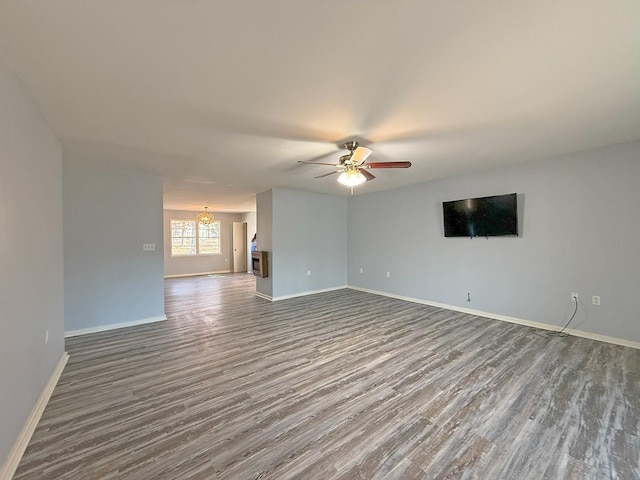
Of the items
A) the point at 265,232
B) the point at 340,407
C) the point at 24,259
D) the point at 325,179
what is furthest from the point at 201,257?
the point at 340,407

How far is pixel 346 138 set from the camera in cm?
287

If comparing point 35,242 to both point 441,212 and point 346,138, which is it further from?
point 441,212

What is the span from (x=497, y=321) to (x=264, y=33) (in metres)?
4.87

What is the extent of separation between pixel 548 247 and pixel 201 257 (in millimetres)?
10033

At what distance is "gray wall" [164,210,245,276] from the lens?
930 cm

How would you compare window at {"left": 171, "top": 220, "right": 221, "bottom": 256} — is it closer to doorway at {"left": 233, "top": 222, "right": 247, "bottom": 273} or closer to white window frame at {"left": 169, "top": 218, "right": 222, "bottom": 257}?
white window frame at {"left": 169, "top": 218, "right": 222, "bottom": 257}

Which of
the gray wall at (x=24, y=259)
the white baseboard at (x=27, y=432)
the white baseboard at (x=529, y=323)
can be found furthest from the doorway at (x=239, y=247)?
the white baseboard at (x=27, y=432)

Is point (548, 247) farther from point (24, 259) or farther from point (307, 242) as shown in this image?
point (24, 259)

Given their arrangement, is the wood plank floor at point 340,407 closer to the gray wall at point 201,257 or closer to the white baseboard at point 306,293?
the white baseboard at point 306,293

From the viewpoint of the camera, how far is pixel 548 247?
377 cm

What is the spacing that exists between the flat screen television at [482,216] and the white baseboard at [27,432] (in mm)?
5550

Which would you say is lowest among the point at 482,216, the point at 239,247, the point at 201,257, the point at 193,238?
the point at 201,257

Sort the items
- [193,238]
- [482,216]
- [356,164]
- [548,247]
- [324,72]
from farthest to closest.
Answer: [193,238] → [482,216] → [548,247] → [356,164] → [324,72]

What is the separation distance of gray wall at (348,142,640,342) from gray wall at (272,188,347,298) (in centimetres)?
187
